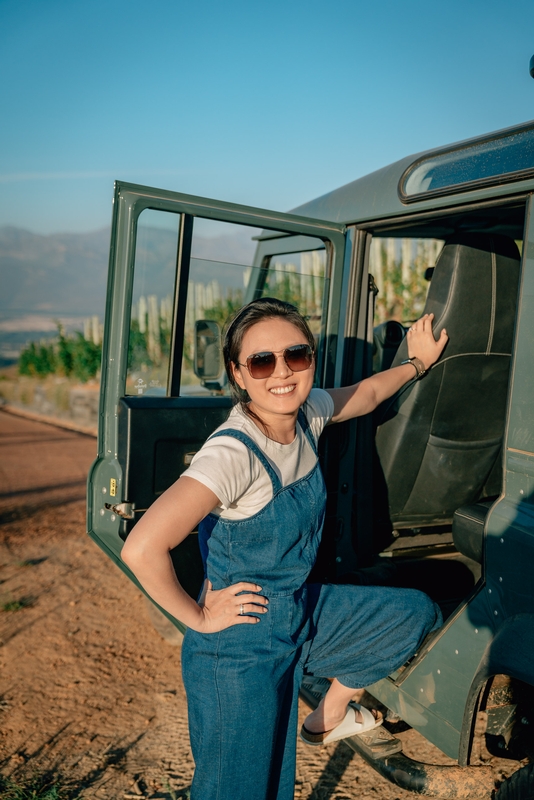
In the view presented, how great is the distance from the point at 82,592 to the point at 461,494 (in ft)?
9.61

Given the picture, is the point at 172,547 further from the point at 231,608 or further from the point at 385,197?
the point at 385,197

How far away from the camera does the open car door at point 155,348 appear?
7.97 ft

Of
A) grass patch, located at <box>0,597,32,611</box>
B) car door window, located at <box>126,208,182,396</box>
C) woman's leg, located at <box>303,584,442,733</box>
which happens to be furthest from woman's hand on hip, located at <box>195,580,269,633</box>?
grass patch, located at <box>0,597,32,611</box>

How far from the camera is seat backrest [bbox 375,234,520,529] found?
2.71 m

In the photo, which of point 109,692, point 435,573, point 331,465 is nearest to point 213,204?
point 331,465

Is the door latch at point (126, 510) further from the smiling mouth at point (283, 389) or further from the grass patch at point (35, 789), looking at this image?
the grass patch at point (35, 789)

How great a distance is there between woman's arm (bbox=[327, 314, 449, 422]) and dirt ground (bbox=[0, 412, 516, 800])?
1.54 meters

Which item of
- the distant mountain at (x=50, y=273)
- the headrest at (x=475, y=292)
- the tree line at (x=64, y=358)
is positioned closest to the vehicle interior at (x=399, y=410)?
the headrest at (x=475, y=292)

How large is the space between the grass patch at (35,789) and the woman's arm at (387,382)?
5.85 ft

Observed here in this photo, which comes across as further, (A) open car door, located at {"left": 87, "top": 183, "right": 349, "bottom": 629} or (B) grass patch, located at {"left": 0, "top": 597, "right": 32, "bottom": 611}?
(B) grass patch, located at {"left": 0, "top": 597, "right": 32, "bottom": 611}

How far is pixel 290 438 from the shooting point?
2.03 m

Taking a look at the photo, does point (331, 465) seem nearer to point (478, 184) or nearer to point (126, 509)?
point (126, 509)

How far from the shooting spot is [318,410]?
2.28m

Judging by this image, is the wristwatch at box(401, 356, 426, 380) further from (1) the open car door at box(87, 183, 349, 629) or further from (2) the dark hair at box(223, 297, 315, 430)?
(2) the dark hair at box(223, 297, 315, 430)
